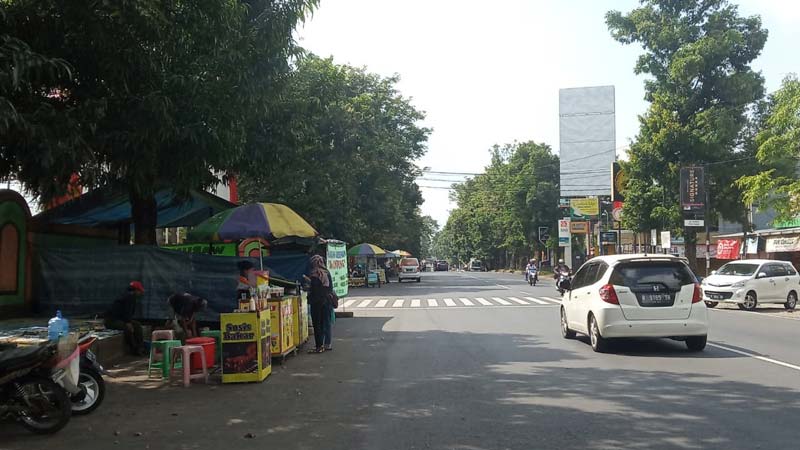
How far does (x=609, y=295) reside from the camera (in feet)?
39.5

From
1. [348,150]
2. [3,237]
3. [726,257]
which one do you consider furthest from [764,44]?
[3,237]

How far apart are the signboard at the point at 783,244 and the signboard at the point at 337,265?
94.3 feet

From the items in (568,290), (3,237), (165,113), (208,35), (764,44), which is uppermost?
(764,44)

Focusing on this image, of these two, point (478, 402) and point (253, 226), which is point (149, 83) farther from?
point (478, 402)

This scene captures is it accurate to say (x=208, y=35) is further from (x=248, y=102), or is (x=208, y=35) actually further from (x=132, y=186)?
(x=132, y=186)

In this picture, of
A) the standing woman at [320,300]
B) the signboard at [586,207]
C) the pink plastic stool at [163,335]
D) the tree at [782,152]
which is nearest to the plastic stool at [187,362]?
the pink plastic stool at [163,335]

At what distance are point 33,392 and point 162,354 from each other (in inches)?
143

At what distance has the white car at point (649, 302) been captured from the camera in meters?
11.9

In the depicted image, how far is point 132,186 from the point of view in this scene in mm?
11602

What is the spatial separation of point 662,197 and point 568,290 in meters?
25.9

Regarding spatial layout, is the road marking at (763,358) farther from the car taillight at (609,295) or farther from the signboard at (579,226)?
the signboard at (579,226)

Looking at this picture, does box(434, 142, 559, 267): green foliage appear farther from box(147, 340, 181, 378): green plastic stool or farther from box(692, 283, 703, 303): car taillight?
box(147, 340, 181, 378): green plastic stool

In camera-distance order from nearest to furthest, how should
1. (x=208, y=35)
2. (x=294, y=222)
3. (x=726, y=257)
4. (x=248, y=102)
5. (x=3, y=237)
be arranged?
(x=208, y=35)
(x=248, y=102)
(x=3, y=237)
(x=294, y=222)
(x=726, y=257)

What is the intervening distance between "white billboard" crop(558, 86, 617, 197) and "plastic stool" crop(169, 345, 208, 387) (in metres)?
40.5
